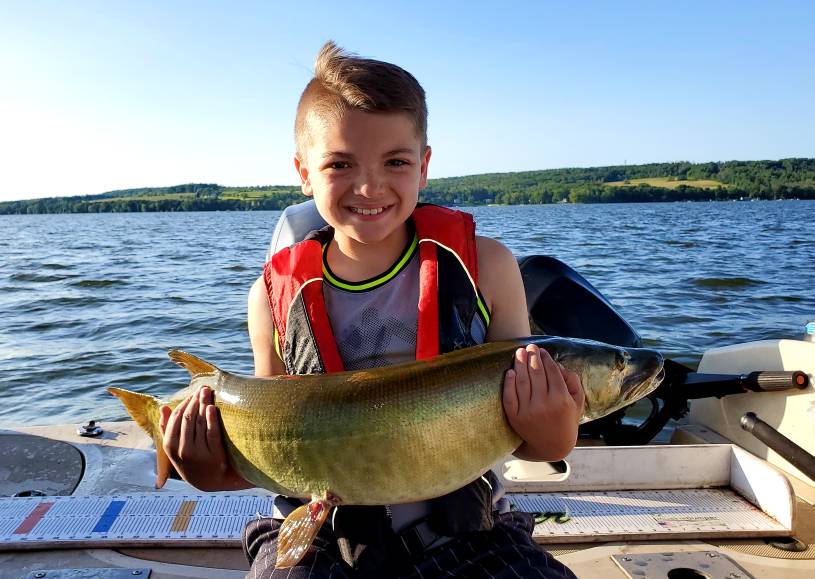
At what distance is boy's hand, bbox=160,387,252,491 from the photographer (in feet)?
8.11

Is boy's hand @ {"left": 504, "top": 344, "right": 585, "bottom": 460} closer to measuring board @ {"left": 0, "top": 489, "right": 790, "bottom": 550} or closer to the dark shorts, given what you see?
the dark shorts

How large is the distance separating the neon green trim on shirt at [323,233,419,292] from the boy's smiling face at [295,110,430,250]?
0.16 meters

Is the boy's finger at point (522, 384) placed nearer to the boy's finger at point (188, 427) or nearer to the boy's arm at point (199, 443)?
the boy's arm at point (199, 443)

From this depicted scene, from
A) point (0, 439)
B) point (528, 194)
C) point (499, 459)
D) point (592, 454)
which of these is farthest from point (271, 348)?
point (528, 194)

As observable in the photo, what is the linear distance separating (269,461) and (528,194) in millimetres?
123039

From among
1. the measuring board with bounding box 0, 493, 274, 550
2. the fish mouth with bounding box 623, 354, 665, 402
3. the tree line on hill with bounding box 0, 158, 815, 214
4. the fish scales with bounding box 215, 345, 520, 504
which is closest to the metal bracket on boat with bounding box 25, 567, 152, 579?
the measuring board with bounding box 0, 493, 274, 550

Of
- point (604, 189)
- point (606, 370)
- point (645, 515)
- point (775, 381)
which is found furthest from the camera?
point (604, 189)

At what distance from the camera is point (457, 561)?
2406 millimetres

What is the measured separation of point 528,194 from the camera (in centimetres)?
12206

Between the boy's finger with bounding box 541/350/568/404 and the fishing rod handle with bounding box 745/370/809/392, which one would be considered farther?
the fishing rod handle with bounding box 745/370/809/392

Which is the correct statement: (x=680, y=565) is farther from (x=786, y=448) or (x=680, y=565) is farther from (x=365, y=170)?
(x=365, y=170)

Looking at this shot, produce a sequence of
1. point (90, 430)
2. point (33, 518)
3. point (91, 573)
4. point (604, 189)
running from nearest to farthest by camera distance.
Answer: point (91, 573)
point (33, 518)
point (90, 430)
point (604, 189)

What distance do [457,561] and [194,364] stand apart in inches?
50.4

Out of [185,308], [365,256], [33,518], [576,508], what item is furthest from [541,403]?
[185,308]
